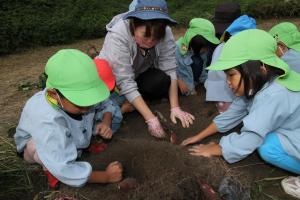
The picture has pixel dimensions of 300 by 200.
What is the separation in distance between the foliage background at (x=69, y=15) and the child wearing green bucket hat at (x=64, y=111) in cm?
425

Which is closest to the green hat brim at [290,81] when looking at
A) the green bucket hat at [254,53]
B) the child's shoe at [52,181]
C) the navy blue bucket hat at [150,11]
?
the green bucket hat at [254,53]

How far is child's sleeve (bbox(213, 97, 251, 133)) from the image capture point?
2.91m

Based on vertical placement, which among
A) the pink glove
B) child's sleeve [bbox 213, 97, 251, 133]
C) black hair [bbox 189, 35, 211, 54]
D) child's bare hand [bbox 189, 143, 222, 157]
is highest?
black hair [bbox 189, 35, 211, 54]

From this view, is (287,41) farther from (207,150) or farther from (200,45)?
(207,150)

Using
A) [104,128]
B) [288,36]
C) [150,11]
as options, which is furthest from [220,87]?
[104,128]

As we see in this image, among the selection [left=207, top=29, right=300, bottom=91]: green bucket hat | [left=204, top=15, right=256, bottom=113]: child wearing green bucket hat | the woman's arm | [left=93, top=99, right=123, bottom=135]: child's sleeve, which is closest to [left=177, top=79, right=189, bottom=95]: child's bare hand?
[left=204, top=15, right=256, bottom=113]: child wearing green bucket hat

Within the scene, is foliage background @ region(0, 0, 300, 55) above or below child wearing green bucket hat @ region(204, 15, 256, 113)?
below

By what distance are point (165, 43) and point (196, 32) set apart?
0.41m

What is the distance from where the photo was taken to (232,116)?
2965 mm

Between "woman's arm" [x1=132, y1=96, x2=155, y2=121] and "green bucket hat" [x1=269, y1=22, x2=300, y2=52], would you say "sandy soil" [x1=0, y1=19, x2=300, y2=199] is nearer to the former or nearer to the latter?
"woman's arm" [x1=132, y1=96, x2=155, y2=121]

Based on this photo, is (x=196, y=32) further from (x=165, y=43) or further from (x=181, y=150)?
(x=181, y=150)

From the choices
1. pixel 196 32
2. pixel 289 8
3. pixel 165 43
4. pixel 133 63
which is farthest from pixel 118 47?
pixel 289 8

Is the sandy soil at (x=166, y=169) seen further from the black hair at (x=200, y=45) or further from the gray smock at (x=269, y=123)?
the black hair at (x=200, y=45)

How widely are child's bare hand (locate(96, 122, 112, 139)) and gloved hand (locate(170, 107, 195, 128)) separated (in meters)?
0.60
